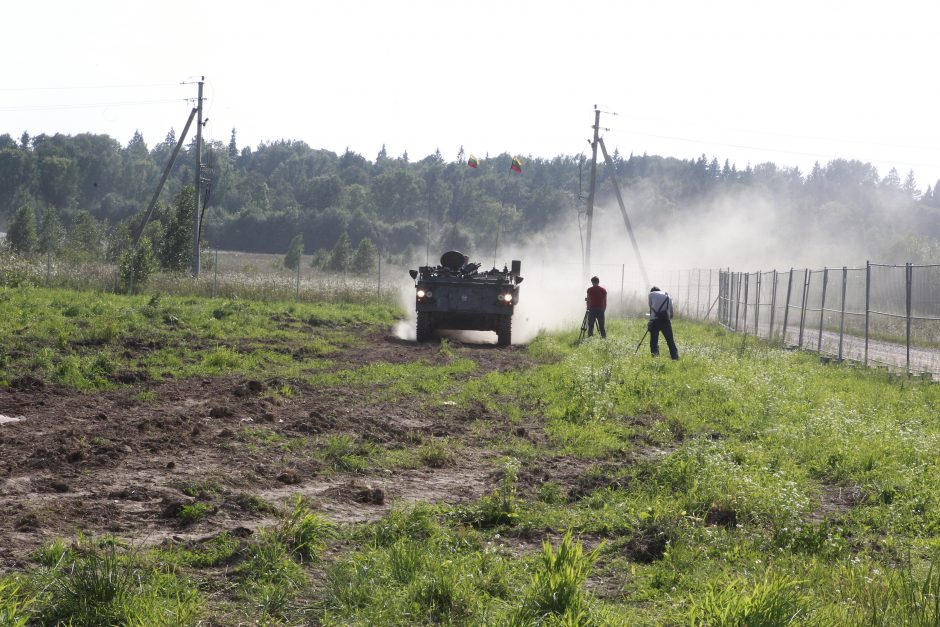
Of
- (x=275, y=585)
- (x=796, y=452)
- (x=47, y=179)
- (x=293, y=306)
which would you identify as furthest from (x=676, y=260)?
(x=47, y=179)

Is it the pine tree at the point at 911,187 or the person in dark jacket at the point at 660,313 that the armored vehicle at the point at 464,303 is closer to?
the person in dark jacket at the point at 660,313

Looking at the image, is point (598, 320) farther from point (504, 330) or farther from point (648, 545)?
point (648, 545)

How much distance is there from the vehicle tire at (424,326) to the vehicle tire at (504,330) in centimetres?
159

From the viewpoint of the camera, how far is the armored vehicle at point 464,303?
2112 centimetres

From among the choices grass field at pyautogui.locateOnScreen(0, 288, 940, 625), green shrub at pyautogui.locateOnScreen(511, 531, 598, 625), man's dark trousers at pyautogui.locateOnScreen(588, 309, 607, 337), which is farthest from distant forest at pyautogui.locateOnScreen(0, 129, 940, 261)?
green shrub at pyautogui.locateOnScreen(511, 531, 598, 625)

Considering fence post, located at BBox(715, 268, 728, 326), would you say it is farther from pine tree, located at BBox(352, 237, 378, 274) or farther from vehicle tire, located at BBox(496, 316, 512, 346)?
pine tree, located at BBox(352, 237, 378, 274)

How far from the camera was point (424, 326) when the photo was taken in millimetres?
21469

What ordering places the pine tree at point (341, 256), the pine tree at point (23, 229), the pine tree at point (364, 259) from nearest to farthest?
the pine tree at point (23, 229) < the pine tree at point (364, 259) < the pine tree at point (341, 256)

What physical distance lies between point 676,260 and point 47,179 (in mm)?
100493

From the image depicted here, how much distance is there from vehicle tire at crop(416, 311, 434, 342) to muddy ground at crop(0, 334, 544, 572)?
8.88 metres

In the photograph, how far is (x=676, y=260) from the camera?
255ft

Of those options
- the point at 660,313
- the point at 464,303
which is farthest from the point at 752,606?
the point at 464,303

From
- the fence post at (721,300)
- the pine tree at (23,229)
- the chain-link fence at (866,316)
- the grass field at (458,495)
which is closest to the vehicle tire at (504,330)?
the grass field at (458,495)

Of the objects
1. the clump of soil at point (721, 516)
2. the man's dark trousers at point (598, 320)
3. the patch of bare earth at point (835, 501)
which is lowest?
the patch of bare earth at point (835, 501)
